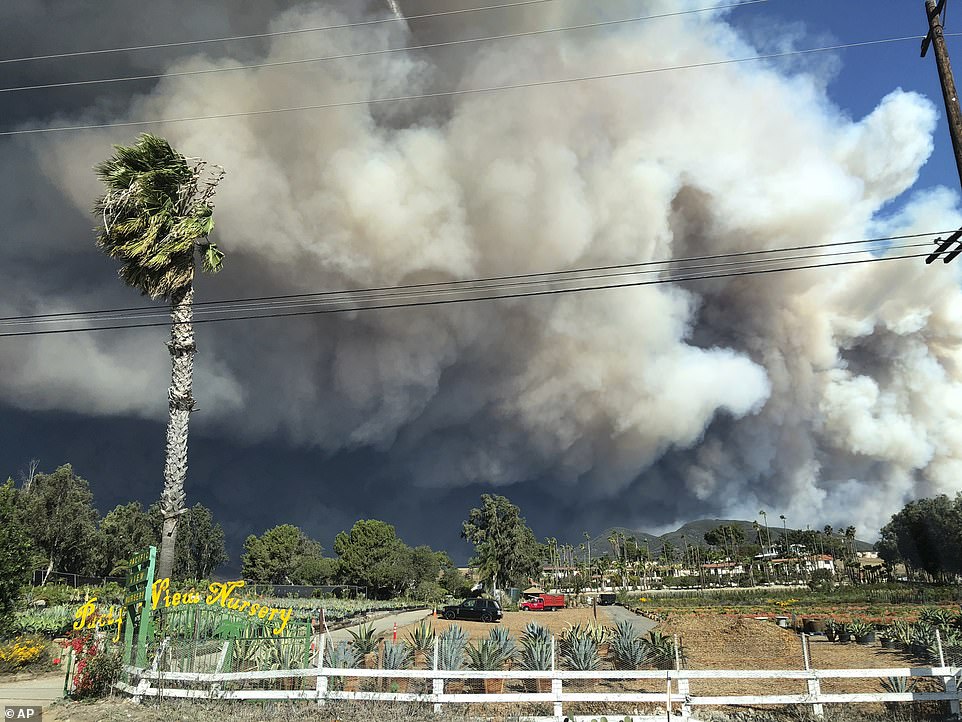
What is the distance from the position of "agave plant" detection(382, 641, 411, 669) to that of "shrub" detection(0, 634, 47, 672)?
10.8 meters

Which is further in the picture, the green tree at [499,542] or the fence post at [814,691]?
the green tree at [499,542]

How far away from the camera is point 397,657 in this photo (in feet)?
48.6

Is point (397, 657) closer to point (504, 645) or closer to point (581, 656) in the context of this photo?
point (504, 645)

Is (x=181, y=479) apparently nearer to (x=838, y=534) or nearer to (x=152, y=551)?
(x=152, y=551)

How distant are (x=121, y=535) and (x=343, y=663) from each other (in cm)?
8132

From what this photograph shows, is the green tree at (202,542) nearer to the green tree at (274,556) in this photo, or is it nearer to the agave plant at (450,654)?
the green tree at (274,556)

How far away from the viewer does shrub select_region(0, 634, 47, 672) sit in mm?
18094

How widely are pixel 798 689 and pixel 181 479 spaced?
18.4 meters

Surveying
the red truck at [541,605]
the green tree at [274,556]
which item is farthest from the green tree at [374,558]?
the red truck at [541,605]

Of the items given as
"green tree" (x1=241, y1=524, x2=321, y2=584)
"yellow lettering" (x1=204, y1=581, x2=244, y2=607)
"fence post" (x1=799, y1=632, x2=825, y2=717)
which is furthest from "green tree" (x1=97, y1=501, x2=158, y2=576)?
"fence post" (x1=799, y1=632, x2=825, y2=717)

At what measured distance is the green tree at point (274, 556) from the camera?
97.6m

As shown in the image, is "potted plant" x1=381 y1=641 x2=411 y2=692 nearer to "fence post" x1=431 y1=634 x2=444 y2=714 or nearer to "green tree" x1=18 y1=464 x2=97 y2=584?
"fence post" x1=431 y1=634 x2=444 y2=714

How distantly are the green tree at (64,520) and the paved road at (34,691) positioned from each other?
5929 centimetres

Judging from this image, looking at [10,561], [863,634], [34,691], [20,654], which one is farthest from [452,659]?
[863,634]
